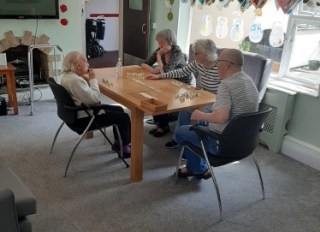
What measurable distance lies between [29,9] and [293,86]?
3.12 meters

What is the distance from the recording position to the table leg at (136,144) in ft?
8.23

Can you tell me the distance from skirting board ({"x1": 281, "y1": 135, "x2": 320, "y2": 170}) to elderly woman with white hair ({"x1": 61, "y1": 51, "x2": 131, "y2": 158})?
1.56 metres

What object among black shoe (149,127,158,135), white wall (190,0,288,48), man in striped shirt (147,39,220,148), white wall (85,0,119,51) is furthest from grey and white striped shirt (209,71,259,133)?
white wall (85,0,119,51)

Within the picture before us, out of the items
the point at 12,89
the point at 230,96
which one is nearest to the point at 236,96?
the point at 230,96

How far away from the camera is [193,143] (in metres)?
2.38

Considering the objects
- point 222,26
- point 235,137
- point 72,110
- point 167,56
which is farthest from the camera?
point 222,26

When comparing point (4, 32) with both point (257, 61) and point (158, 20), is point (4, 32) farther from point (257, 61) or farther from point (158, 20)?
point (257, 61)

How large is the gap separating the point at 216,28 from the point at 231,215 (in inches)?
106

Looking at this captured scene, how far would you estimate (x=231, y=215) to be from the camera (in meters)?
2.31

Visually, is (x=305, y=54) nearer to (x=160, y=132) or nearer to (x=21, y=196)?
(x=160, y=132)

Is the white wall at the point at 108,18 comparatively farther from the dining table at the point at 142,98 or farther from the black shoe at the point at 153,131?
the dining table at the point at 142,98

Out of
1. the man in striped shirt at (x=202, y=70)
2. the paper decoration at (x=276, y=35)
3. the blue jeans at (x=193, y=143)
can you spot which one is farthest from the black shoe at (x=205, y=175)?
the paper decoration at (x=276, y=35)

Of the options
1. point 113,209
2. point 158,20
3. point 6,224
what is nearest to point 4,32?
point 158,20

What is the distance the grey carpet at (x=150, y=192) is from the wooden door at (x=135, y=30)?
2036 millimetres
